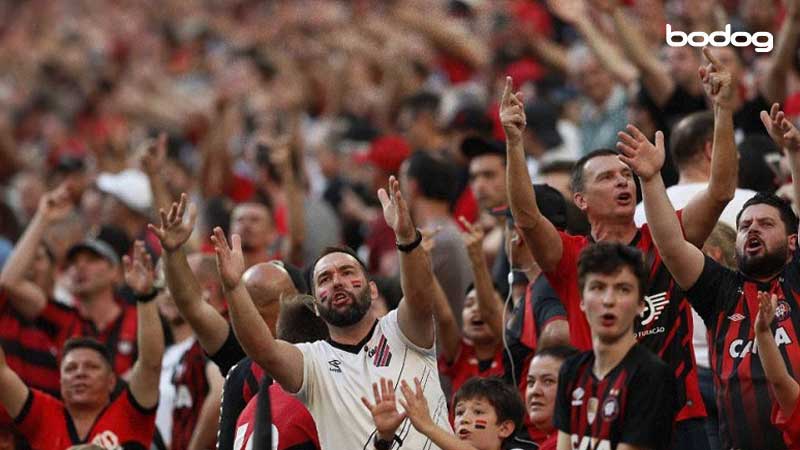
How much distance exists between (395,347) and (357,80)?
9762mm

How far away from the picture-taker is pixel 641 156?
7.20 m

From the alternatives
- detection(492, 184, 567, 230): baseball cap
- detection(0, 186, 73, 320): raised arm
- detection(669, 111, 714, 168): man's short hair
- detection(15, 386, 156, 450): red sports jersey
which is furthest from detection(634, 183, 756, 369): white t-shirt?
detection(0, 186, 73, 320): raised arm

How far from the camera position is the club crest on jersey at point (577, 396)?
6.57m

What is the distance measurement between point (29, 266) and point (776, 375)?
5.15 meters

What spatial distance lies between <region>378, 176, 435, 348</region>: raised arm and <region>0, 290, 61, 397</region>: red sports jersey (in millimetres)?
3236

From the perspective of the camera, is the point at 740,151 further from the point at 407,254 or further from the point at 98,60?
the point at 98,60

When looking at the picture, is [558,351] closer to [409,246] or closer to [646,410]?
[409,246]

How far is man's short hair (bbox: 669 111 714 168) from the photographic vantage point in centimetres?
858

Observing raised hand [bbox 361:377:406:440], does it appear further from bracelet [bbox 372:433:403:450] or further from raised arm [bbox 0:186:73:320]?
raised arm [bbox 0:186:73:320]

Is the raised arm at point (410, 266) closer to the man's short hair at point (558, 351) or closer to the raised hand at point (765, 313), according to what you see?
the man's short hair at point (558, 351)

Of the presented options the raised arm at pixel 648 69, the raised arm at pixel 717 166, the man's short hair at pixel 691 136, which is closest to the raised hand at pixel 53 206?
the raised arm at pixel 648 69

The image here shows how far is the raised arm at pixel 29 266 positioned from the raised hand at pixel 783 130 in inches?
194

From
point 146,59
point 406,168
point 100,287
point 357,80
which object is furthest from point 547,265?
point 146,59

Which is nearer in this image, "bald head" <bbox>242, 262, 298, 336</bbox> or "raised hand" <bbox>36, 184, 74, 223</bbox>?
"bald head" <bbox>242, 262, 298, 336</bbox>
